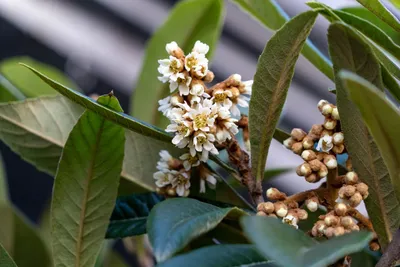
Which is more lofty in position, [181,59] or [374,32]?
[374,32]

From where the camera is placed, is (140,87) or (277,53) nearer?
(277,53)

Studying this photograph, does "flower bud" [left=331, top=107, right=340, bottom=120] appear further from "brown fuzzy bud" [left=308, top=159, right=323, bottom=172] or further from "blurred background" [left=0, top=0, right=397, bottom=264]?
"blurred background" [left=0, top=0, right=397, bottom=264]

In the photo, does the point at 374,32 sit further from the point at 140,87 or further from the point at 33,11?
the point at 33,11

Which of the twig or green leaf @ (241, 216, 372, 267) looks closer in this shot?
green leaf @ (241, 216, 372, 267)

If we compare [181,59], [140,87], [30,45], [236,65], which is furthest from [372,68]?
[30,45]

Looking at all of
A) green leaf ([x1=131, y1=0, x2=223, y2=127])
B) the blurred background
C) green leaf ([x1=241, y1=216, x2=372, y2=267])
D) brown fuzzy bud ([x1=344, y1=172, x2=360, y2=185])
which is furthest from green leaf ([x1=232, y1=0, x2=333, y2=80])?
the blurred background

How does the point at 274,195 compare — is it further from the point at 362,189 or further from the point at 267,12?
the point at 267,12
